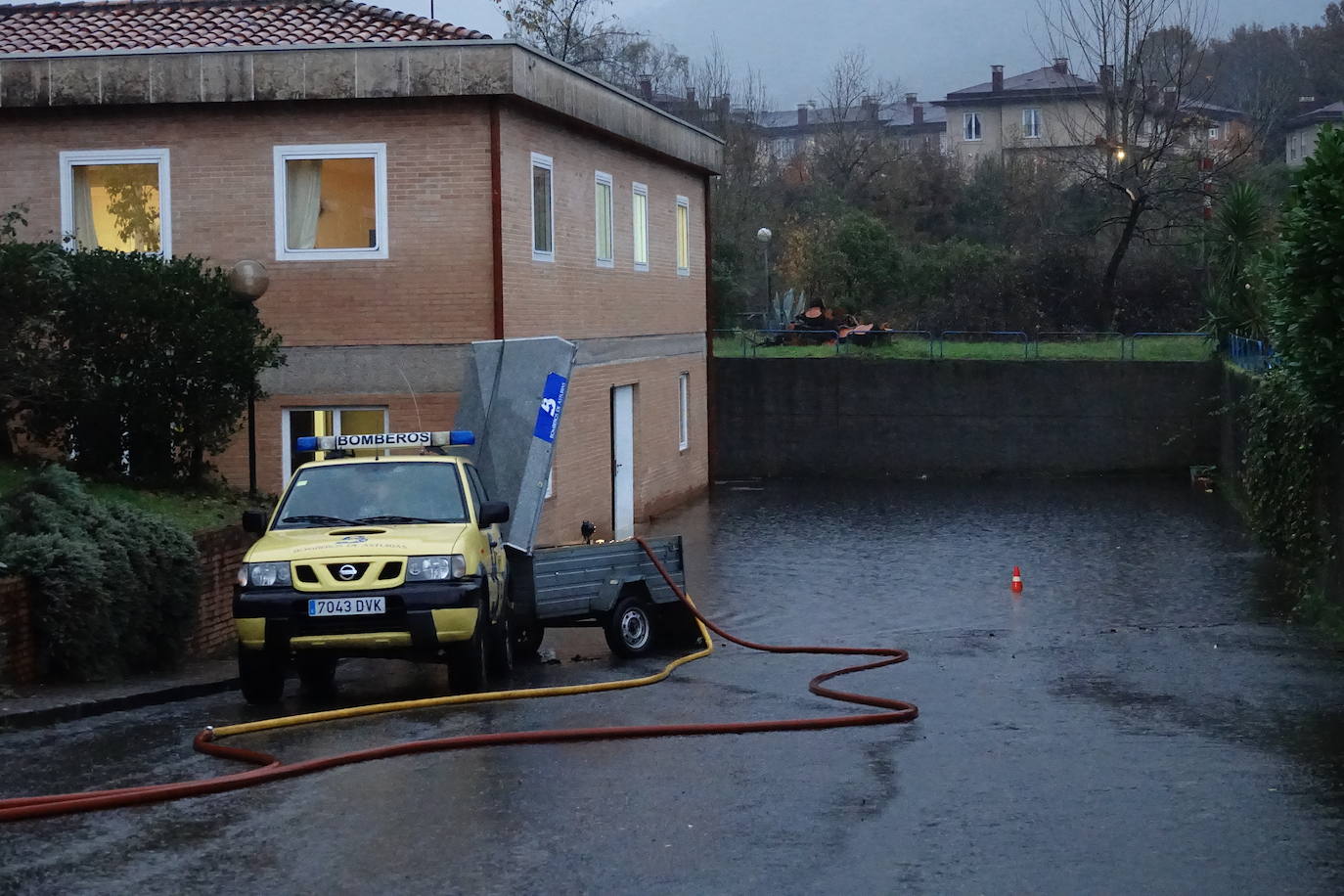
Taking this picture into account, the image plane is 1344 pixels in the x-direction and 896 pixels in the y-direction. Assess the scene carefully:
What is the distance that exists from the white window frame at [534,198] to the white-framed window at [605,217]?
242 cm

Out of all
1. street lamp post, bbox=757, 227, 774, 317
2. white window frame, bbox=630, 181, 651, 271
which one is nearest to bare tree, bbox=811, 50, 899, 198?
street lamp post, bbox=757, 227, 774, 317

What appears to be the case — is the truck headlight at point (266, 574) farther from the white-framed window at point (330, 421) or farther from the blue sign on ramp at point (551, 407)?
the white-framed window at point (330, 421)

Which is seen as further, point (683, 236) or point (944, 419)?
point (944, 419)

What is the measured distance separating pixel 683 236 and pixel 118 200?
42.0 feet

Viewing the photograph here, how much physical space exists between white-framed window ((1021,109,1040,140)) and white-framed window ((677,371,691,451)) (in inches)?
2450

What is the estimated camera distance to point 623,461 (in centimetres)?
2644

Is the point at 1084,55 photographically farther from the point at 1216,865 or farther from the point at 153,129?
the point at 1216,865

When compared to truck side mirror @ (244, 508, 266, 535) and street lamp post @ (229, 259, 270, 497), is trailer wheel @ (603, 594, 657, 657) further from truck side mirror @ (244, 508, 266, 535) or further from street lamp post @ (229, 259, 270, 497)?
street lamp post @ (229, 259, 270, 497)

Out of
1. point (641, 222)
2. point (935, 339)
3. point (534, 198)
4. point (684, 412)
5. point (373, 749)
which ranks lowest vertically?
point (373, 749)

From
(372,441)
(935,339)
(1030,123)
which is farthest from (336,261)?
(1030,123)

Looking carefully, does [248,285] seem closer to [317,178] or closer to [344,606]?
[317,178]

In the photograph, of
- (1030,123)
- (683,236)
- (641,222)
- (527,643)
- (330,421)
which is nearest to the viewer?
(527,643)

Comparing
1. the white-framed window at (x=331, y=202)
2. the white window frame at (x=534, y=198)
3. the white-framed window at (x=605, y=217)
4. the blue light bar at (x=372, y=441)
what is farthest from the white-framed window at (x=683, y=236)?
the blue light bar at (x=372, y=441)

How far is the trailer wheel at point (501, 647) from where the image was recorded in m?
13.3
